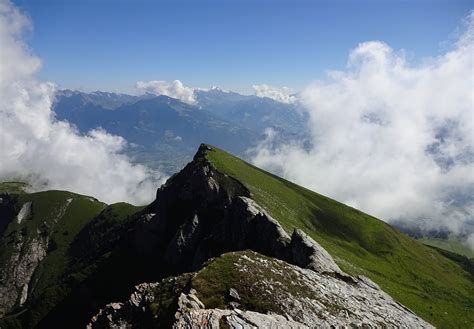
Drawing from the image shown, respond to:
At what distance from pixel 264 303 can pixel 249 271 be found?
19.4 ft

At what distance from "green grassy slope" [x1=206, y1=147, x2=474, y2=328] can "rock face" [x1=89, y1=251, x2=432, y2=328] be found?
4330cm

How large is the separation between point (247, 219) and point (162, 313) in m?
66.5

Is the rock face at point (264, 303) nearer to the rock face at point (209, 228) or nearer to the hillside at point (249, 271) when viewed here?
the hillside at point (249, 271)

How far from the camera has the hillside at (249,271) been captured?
39.4 metres

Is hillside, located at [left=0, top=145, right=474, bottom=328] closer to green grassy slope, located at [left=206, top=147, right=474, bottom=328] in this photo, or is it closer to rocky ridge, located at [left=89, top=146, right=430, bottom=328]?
rocky ridge, located at [left=89, top=146, right=430, bottom=328]

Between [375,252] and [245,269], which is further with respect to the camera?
[375,252]

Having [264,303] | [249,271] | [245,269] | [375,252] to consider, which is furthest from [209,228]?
[264,303]

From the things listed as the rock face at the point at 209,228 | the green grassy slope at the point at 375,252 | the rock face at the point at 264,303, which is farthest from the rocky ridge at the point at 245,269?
the green grassy slope at the point at 375,252

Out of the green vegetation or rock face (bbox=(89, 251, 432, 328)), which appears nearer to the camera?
rock face (bbox=(89, 251, 432, 328))

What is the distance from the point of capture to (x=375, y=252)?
14275 centimetres

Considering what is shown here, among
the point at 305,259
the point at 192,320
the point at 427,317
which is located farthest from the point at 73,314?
the point at 192,320

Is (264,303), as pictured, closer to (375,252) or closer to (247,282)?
(247,282)

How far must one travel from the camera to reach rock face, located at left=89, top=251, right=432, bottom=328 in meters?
33.5

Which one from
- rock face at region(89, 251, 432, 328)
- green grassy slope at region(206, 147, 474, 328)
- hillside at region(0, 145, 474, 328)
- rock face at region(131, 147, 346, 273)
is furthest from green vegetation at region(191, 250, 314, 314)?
green grassy slope at region(206, 147, 474, 328)
